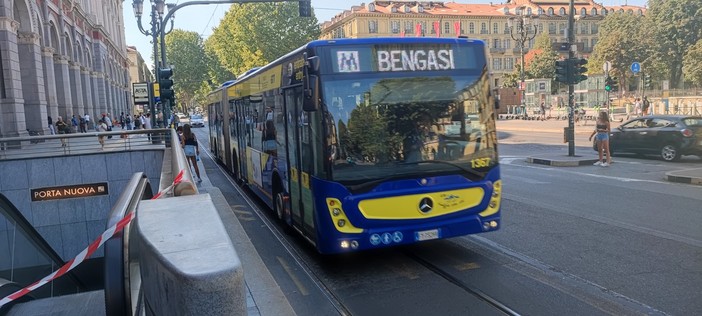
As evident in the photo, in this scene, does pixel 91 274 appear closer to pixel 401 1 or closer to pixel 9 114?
pixel 9 114

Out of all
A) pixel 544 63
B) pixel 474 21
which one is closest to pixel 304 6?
pixel 544 63

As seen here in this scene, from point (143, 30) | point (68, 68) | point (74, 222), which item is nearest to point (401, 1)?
point (68, 68)

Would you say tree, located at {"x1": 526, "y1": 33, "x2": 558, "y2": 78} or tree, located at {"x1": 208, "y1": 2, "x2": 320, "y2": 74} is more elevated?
tree, located at {"x1": 208, "y1": 2, "x2": 320, "y2": 74}

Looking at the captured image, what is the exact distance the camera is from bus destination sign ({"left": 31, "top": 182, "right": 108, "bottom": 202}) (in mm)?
14430

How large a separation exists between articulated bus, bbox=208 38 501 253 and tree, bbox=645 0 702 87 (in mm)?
67653

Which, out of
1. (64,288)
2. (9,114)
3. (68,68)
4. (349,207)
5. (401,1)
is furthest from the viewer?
(401,1)

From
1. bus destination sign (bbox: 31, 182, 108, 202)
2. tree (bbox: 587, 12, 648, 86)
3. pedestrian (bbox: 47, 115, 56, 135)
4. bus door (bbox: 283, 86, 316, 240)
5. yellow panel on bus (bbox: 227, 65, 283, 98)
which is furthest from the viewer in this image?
tree (bbox: 587, 12, 648, 86)

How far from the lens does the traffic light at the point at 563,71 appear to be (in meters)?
17.9

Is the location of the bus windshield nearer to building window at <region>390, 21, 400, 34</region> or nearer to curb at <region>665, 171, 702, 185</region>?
curb at <region>665, 171, 702, 185</region>

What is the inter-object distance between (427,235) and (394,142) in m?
1.16

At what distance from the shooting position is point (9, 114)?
70.4ft

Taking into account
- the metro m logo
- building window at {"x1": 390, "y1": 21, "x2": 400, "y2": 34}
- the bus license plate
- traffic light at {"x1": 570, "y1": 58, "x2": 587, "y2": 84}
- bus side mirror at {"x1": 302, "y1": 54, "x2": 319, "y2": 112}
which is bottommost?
the bus license plate

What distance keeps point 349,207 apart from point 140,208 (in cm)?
338

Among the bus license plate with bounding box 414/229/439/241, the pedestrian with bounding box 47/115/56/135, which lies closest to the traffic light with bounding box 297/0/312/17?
the bus license plate with bounding box 414/229/439/241
